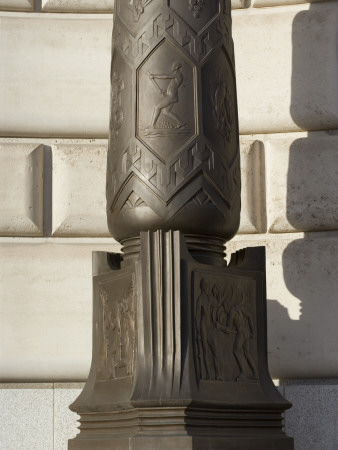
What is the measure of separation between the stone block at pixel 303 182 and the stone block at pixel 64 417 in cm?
160

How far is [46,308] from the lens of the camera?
7520 millimetres

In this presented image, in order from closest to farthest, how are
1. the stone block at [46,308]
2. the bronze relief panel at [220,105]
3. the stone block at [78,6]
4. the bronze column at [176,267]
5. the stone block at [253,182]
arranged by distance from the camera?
the bronze column at [176,267], the bronze relief panel at [220,105], the stone block at [46,308], the stone block at [253,182], the stone block at [78,6]

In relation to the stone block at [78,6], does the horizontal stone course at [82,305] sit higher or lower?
lower

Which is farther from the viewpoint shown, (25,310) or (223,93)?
(25,310)

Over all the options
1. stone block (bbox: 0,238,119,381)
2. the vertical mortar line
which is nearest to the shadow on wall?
stone block (bbox: 0,238,119,381)

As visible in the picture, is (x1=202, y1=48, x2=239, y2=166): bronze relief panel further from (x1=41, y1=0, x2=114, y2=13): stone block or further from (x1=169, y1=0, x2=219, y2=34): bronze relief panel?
(x1=41, y1=0, x2=114, y2=13): stone block

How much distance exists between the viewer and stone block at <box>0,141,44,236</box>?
7605 millimetres

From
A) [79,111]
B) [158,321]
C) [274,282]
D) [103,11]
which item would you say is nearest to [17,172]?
[79,111]

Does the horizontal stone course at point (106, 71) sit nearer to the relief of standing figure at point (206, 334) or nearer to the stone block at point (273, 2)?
the stone block at point (273, 2)

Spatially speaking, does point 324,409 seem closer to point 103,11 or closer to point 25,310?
point 25,310

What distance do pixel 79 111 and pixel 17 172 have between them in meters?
0.56

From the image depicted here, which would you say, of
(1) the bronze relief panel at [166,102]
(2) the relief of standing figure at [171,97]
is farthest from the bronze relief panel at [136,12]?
(2) the relief of standing figure at [171,97]

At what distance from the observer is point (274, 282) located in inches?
292

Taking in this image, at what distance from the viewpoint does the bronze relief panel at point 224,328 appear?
18.9ft
